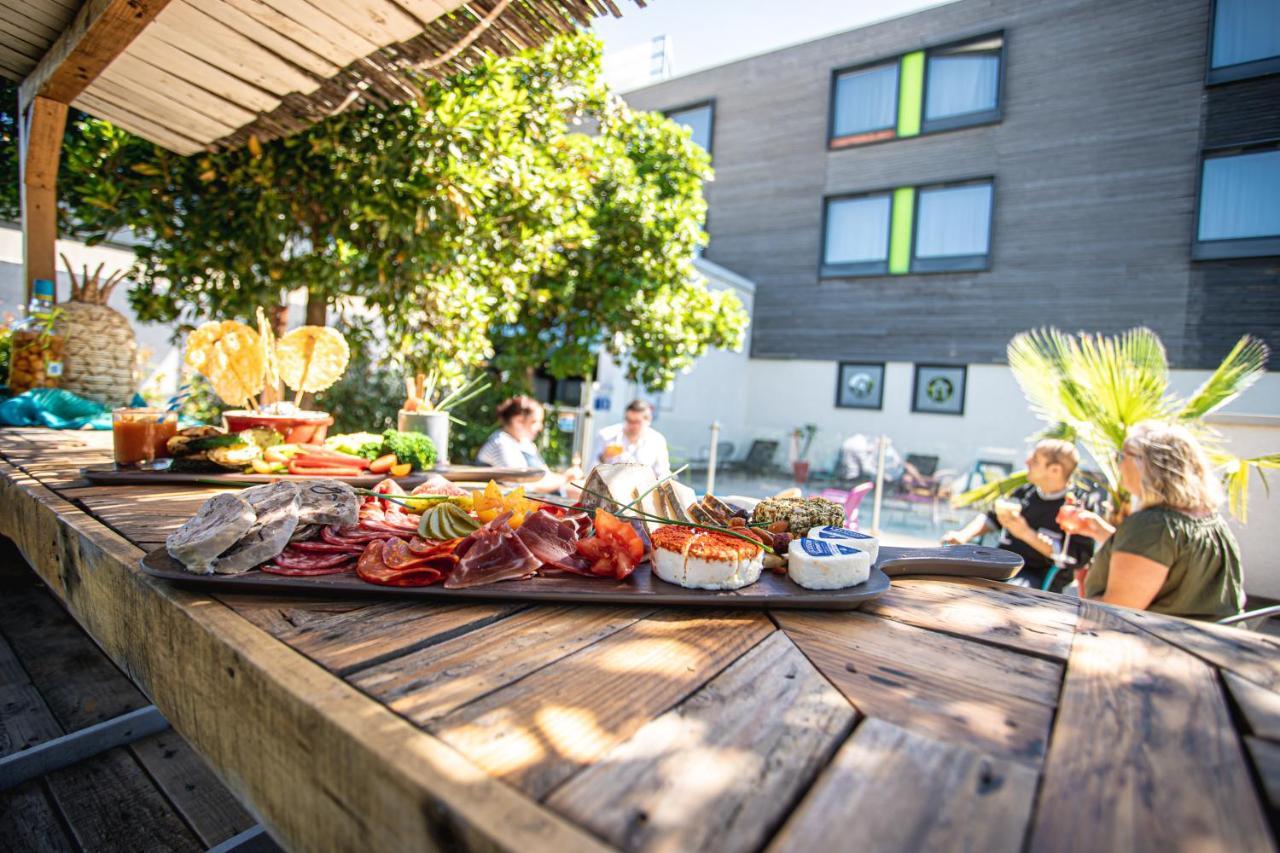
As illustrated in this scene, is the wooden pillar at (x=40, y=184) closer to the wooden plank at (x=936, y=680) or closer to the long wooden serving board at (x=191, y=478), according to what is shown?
the long wooden serving board at (x=191, y=478)

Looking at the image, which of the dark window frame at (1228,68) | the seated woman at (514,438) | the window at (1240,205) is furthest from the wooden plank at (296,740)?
the dark window frame at (1228,68)

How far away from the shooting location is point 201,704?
1.17 meters

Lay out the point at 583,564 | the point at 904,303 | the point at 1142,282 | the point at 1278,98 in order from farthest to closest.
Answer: the point at 904,303 < the point at 1142,282 < the point at 1278,98 < the point at 583,564

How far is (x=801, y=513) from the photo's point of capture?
5.75 ft

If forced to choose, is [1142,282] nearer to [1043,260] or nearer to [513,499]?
[1043,260]

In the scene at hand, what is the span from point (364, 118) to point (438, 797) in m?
4.56

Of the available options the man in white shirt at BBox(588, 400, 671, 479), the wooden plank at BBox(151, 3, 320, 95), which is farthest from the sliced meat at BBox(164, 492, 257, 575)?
the man in white shirt at BBox(588, 400, 671, 479)

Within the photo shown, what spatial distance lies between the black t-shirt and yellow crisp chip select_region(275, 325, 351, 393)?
3759 millimetres

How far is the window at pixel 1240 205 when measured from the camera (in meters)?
10.5

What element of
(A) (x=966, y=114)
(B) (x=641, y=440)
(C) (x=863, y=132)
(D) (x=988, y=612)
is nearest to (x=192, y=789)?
(D) (x=988, y=612)

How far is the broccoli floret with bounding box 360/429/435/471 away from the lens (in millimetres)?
2787

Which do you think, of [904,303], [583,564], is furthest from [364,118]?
[904,303]

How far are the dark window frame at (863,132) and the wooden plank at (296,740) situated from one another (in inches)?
597

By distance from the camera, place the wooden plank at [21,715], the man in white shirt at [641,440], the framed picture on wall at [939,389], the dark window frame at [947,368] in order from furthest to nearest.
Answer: the framed picture on wall at [939,389]
the dark window frame at [947,368]
the man in white shirt at [641,440]
the wooden plank at [21,715]
